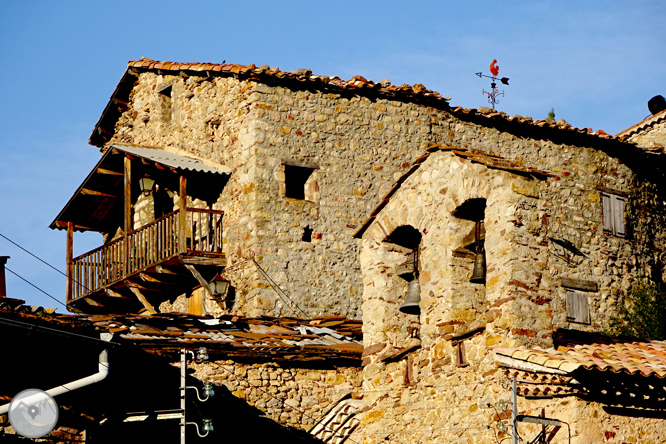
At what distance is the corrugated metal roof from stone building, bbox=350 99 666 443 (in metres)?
6.41

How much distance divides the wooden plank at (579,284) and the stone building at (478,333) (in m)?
7.95

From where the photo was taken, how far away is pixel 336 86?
856 inches

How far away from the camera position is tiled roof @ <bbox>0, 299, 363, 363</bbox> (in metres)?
16.6

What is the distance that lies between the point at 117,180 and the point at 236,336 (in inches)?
266

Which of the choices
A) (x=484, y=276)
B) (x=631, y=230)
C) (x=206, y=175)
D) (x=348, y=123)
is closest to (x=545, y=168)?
(x=631, y=230)

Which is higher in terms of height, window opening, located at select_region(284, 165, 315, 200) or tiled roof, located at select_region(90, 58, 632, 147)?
tiled roof, located at select_region(90, 58, 632, 147)

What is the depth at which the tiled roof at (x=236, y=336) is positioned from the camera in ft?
54.6

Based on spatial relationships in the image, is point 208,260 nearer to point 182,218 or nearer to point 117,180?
point 182,218

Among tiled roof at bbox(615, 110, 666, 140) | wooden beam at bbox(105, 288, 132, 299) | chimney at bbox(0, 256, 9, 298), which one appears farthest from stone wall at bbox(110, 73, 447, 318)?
tiled roof at bbox(615, 110, 666, 140)

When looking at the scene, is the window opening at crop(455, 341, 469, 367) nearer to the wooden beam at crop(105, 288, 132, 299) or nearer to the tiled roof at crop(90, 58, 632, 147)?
the tiled roof at crop(90, 58, 632, 147)

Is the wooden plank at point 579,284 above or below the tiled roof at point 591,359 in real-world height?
above

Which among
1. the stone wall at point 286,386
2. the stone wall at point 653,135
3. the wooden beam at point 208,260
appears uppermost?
the stone wall at point 653,135

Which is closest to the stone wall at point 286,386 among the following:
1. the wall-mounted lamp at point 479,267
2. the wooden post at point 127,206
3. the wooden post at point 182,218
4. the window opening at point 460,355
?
the window opening at point 460,355

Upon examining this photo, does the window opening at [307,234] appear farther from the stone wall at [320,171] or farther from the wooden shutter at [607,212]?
the wooden shutter at [607,212]
